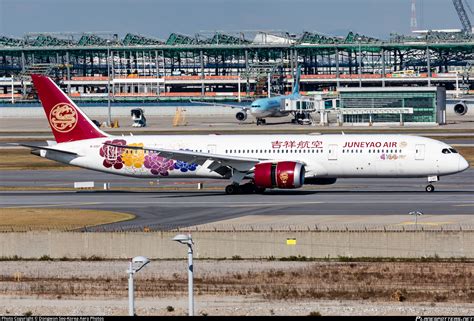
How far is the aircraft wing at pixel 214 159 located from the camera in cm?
7725

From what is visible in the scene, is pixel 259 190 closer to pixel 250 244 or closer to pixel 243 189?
pixel 243 189

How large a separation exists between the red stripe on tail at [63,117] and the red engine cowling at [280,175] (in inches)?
563

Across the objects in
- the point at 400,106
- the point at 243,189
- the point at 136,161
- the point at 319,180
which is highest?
the point at 400,106

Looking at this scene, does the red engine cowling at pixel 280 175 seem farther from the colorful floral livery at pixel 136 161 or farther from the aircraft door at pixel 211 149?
the colorful floral livery at pixel 136 161

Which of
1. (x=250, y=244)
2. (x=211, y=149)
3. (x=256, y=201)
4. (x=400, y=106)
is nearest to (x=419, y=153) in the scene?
(x=256, y=201)

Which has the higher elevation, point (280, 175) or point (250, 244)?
point (280, 175)

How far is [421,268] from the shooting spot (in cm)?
4956

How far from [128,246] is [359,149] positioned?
26491 mm

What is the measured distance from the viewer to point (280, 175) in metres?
74.9

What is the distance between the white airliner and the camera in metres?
75.1

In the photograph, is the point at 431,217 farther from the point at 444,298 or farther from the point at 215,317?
the point at 215,317

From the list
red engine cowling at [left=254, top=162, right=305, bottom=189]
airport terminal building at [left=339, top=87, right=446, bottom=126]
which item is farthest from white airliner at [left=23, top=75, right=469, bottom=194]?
airport terminal building at [left=339, top=87, right=446, bottom=126]

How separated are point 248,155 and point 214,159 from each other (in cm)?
284

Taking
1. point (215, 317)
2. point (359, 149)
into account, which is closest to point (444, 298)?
point (215, 317)
